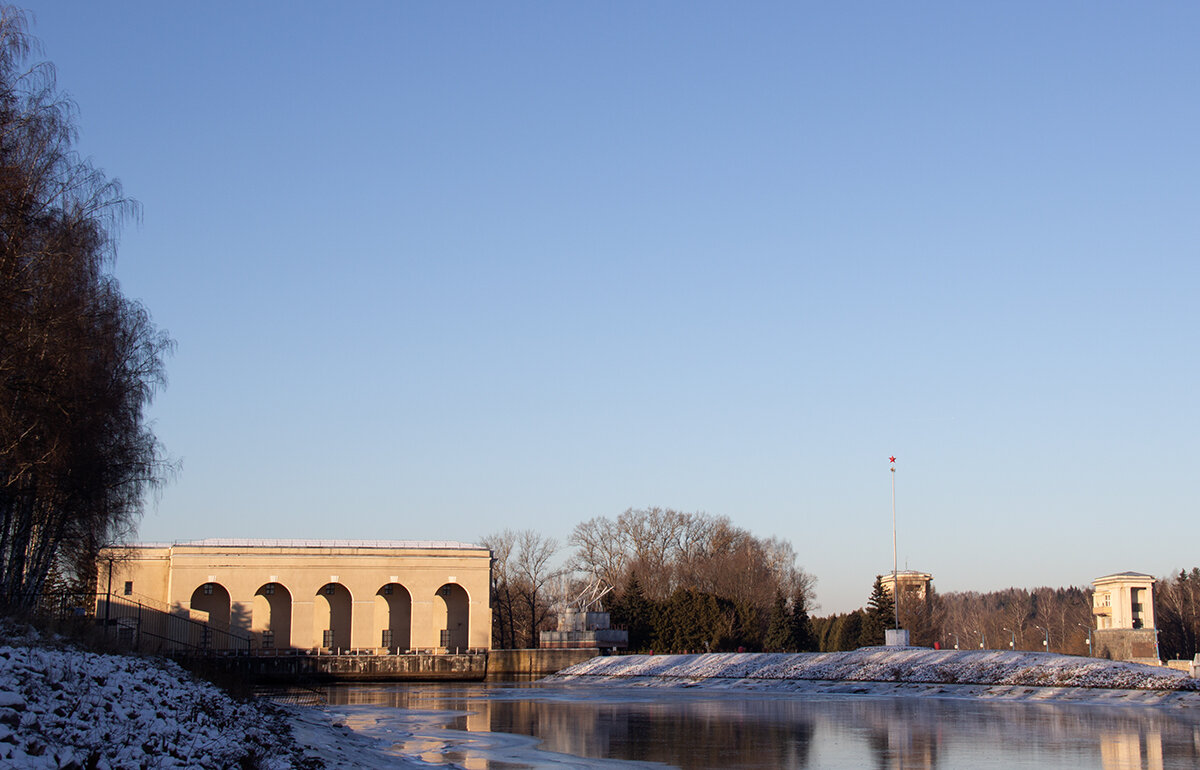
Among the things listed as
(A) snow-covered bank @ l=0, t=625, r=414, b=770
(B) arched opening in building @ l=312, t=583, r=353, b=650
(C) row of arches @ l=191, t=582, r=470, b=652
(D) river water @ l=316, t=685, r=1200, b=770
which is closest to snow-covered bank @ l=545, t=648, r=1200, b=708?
(D) river water @ l=316, t=685, r=1200, b=770

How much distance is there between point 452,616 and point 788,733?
61441 mm

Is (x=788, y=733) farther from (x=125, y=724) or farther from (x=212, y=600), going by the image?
(x=212, y=600)

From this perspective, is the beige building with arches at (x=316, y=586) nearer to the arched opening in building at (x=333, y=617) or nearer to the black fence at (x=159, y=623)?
the arched opening in building at (x=333, y=617)

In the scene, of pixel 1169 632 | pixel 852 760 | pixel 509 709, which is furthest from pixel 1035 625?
pixel 852 760

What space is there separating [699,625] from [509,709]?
40974 millimetres

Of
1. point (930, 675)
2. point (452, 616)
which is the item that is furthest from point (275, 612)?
point (930, 675)

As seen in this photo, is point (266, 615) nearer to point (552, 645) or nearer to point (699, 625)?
point (552, 645)

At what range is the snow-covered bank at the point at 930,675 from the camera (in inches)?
1153

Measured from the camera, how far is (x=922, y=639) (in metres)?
86.7

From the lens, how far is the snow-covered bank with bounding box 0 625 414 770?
32.7 ft

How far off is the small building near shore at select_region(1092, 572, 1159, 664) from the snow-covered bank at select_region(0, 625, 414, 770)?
73.0 meters

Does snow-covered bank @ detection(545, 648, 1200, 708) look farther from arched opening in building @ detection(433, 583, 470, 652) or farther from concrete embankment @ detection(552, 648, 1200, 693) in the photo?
arched opening in building @ detection(433, 583, 470, 652)

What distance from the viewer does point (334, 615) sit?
3103 inches

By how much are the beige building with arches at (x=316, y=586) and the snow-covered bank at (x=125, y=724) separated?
55205 millimetres
